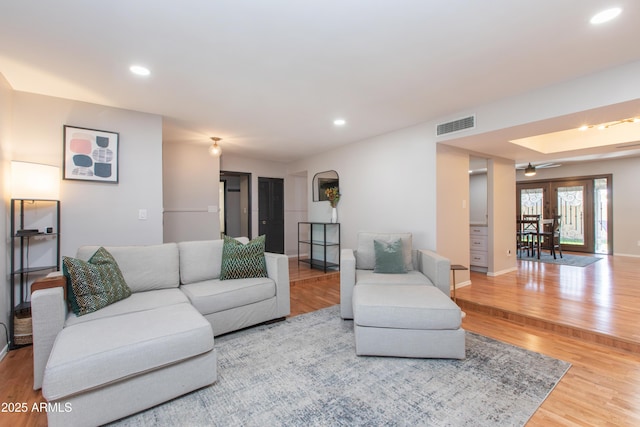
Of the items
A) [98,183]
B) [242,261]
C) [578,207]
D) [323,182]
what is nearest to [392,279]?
[242,261]

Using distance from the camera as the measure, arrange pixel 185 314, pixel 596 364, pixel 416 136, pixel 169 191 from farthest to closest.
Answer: pixel 169 191 < pixel 416 136 < pixel 596 364 < pixel 185 314

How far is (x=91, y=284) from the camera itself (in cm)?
209

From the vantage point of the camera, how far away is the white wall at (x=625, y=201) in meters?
6.45

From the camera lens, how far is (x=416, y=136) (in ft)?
13.0

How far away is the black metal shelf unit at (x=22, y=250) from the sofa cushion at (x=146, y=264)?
1.91ft

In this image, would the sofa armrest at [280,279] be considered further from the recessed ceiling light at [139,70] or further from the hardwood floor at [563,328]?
the recessed ceiling light at [139,70]

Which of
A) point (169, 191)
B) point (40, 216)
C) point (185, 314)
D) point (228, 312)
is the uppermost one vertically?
point (169, 191)

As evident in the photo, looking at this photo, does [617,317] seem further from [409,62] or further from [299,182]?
[299,182]

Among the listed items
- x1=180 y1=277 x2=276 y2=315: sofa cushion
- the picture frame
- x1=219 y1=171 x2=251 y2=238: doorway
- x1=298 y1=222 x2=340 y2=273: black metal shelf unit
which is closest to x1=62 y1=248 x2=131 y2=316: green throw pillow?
x1=180 y1=277 x2=276 y2=315: sofa cushion

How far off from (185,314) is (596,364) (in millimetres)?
3058

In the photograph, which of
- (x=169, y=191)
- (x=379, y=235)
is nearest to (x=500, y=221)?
(x=379, y=235)

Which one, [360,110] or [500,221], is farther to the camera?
[500,221]

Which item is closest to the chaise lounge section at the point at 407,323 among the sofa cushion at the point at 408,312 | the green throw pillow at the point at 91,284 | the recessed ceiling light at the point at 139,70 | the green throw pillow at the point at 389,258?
the sofa cushion at the point at 408,312

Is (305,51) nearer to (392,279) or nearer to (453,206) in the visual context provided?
(392,279)
